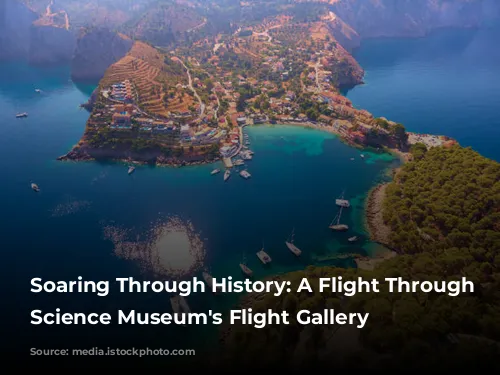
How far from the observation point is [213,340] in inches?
1993

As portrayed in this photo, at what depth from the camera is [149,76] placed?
424 feet

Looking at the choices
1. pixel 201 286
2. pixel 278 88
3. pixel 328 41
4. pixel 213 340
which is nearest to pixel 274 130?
pixel 278 88

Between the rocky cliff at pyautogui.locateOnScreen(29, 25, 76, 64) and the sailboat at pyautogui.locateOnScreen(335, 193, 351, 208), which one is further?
the rocky cliff at pyautogui.locateOnScreen(29, 25, 76, 64)

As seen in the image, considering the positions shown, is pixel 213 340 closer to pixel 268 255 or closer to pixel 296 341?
pixel 296 341

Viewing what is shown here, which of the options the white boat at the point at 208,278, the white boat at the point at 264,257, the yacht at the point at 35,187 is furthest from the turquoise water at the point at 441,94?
the yacht at the point at 35,187

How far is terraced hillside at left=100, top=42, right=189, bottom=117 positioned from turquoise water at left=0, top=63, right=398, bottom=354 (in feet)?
87.4

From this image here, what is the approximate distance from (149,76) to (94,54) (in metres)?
58.7

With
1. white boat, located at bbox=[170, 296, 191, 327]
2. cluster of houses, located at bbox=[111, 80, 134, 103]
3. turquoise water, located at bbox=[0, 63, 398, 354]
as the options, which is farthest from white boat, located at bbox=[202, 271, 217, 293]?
cluster of houses, located at bbox=[111, 80, 134, 103]

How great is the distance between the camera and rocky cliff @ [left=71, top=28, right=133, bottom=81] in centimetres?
16612

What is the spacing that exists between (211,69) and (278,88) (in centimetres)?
A: 4407

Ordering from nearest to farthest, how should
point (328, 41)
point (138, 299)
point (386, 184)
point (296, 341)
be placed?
point (296, 341) → point (138, 299) → point (386, 184) → point (328, 41)

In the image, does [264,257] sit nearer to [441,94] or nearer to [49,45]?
[441,94]

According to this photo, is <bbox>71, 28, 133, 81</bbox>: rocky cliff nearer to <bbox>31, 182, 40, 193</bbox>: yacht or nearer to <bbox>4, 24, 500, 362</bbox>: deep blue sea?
<bbox>4, 24, 500, 362</bbox>: deep blue sea

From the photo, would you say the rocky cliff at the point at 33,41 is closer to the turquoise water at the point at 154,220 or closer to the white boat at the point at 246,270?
the turquoise water at the point at 154,220
